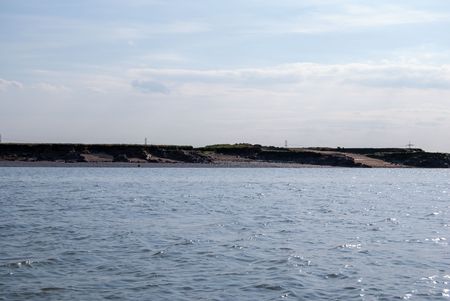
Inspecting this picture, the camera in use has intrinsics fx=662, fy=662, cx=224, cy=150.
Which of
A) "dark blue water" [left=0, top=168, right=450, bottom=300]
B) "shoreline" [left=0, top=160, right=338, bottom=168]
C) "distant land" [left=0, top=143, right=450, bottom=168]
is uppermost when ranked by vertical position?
"distant land" [left=0, top=143, right=450, bottom=168]

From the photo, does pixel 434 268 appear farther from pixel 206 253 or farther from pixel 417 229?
pixel 417 229

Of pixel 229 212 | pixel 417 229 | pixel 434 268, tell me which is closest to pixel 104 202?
pixel 229 212

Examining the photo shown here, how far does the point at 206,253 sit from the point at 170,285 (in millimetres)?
4708

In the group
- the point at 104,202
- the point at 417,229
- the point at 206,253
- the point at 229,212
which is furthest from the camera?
the point at 104,202

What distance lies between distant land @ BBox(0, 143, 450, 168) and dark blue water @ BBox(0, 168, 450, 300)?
64077 mm

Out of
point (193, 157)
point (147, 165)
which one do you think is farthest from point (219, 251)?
point (193, 157)

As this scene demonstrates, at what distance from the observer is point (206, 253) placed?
70.5 ft

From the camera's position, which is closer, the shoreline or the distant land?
the shoreline

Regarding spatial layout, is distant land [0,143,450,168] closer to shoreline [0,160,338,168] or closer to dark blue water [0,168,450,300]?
shoreline [0,160,338,168]

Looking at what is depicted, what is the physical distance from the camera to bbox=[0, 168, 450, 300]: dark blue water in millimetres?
16516

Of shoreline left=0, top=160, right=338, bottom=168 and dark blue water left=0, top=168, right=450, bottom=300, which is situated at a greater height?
shoreline left=0, top=160, right=338, bottom=168

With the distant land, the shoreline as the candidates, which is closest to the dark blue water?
the shoreline

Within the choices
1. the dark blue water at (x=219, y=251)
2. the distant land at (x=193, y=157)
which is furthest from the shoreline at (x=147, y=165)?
the dark blue water at (x=219, y=251)

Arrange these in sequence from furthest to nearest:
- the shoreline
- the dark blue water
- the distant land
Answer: the distant land
the shoreline
the dark blue water
